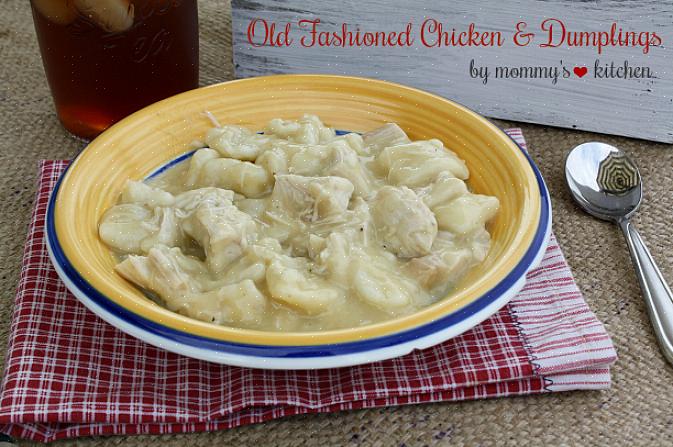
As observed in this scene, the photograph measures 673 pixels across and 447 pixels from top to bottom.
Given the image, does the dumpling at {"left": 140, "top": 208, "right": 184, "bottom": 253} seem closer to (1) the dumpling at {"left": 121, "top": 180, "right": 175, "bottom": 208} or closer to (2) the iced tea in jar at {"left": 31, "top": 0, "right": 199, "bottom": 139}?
(1) the dumpling at {"left": 121, "top": 180, "right": 175, "bottom": 208}

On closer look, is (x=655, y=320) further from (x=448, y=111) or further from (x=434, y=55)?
(x=434, y=55)

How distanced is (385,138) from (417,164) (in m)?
0.17

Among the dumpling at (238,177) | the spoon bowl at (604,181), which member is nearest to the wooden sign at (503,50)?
the spoon bowl at (604,181)

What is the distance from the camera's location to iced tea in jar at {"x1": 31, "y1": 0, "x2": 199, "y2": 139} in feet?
6.37

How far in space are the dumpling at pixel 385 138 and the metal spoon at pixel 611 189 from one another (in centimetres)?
46

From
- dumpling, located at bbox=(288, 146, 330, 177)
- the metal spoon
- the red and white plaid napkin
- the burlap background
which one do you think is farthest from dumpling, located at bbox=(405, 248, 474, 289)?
the metal spoon

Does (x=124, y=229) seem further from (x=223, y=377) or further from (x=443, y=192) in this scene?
(x=443, y=192)

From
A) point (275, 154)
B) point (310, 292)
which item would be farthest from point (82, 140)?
point (310, 292)

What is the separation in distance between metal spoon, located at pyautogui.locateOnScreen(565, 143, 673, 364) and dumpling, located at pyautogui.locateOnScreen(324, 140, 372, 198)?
60 centimetres

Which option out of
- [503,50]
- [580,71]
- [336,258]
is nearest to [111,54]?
[336,258]

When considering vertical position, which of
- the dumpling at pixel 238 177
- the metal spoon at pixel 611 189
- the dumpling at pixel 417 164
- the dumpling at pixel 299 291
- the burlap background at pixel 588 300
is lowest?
the burlap background at pixel 588 300

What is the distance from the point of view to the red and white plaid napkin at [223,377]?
4.35ft

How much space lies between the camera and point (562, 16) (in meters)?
2.14

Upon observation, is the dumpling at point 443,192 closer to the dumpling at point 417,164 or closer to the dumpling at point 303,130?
the dumpling at point 417,164
